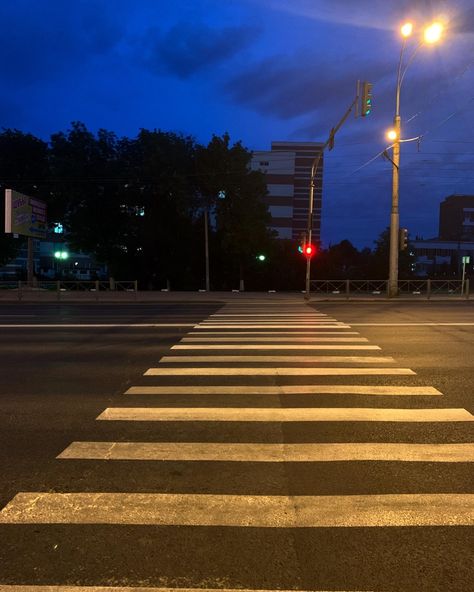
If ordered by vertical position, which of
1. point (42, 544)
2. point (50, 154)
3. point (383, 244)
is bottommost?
point (42, 544)

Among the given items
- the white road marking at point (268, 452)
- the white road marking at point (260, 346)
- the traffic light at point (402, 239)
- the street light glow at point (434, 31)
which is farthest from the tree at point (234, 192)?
the white road marking at point (268, 452)

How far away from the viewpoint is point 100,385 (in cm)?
739

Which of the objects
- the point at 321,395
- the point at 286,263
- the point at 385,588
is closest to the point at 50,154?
the point at 286,263

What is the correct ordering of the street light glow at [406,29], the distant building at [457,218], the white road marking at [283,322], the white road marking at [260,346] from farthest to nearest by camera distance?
the distant building at [457,218]
the street light glow at [406,29]
the white road marking at [283,322]
the white road marking at [260,346]

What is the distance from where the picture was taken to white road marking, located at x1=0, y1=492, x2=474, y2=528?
3.46 m

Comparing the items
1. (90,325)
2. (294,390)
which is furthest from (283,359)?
(90,325)

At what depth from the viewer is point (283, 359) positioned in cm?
923

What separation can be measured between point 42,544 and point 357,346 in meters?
8.39

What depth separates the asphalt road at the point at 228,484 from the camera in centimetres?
295

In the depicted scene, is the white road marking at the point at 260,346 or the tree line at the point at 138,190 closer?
the white road marking at the point at 260,346

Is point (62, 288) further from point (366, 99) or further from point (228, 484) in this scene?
point (228, 484)

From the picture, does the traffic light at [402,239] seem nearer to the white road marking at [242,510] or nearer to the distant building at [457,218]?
the white road marking at [242,510]

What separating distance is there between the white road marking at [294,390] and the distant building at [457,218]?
124 metres

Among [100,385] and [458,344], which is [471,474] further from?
[458,344]
